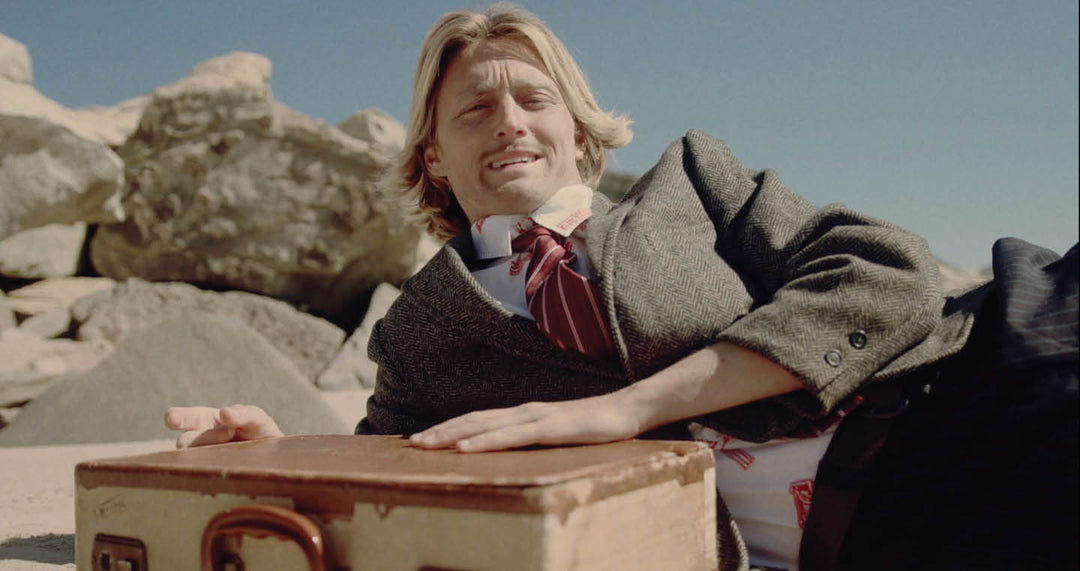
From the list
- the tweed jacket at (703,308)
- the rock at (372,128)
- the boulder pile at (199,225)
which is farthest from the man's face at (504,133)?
the rock at (372,128)

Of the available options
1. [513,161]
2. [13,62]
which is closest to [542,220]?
[513,161]

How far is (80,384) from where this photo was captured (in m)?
3.96

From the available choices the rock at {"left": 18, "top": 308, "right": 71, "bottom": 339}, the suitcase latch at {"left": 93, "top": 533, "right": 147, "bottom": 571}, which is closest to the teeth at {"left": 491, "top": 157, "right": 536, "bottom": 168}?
the suitcase latch at {"left": 93, "top": 533, "right": 147, "bottom": 571}

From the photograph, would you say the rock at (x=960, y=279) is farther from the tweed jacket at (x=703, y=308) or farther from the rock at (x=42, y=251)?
the rock at (x=42, y=251)

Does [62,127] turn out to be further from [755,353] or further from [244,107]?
[755,353]

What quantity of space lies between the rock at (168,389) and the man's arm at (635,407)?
8.37 feet

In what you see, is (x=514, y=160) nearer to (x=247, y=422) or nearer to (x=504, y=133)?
(x=504, y=133)

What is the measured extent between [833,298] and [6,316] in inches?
222

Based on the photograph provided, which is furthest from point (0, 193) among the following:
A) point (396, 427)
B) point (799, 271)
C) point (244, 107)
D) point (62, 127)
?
point (799, 271)

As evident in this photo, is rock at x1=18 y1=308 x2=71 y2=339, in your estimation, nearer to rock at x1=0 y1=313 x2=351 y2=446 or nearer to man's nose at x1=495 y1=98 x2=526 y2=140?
rock at x1=0 y1=313 x2=351 y2=446

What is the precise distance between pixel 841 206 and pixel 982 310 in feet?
1.08

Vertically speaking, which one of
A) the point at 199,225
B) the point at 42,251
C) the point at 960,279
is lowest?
the point at 960,279

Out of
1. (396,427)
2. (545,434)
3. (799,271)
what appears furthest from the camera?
(396,427)

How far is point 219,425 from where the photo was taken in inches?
74.2
